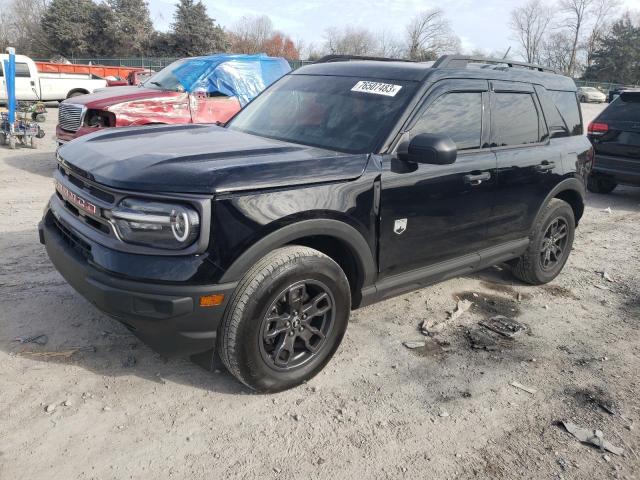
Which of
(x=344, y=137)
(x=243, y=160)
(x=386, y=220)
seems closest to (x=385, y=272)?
(x=386, y=220)

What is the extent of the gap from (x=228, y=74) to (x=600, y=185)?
703 cm

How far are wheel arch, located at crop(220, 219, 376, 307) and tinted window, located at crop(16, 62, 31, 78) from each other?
19406 millimetres

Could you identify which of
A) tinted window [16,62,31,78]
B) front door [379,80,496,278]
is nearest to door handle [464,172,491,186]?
front door [379,80,496,278]

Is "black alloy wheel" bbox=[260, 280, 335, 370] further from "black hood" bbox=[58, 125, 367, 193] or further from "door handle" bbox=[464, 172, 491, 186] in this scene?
"door handle" bbox=[464, 172, 491, 186]

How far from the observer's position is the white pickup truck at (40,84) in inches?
722

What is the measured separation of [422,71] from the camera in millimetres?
3623

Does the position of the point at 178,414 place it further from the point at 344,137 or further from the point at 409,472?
the point at 344,137

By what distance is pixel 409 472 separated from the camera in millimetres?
2545

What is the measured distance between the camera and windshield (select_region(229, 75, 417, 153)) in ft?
11.2

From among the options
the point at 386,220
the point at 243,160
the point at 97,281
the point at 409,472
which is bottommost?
the point at 409,472

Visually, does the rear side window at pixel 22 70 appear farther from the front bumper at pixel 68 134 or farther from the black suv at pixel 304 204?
the black suv at pixel 304 204

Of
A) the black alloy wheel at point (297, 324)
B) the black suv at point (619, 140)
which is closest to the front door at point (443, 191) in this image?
the black alloy wheel at point (297, 324)

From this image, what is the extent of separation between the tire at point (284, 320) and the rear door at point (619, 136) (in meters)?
7.07

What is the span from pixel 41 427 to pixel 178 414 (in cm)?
68
